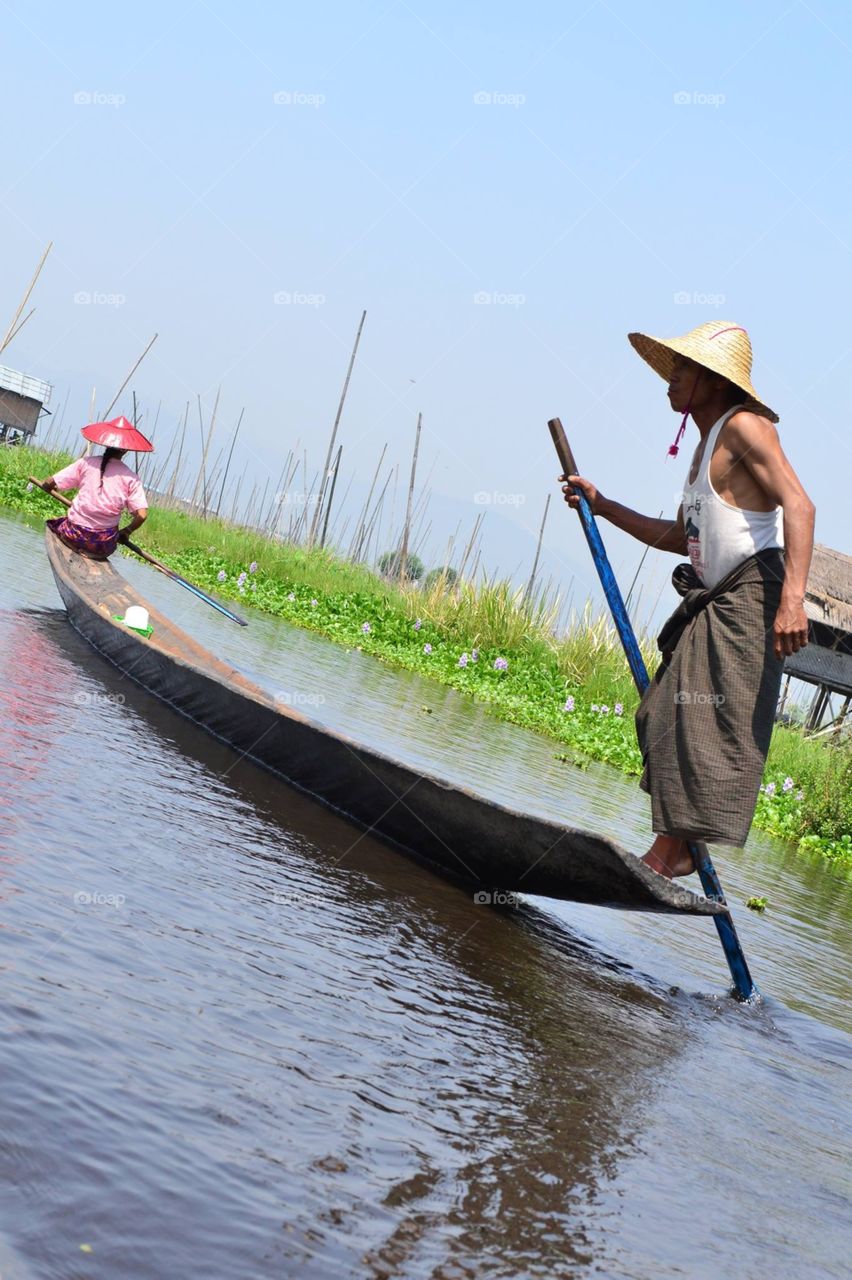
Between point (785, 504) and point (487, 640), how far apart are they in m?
10.9

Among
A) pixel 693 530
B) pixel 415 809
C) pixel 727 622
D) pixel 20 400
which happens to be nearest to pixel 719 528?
pixel 693 530

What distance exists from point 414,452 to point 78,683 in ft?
53.8

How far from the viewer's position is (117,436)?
862cm

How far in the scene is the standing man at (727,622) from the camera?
3.50 meters

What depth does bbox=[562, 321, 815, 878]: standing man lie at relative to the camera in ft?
11.5

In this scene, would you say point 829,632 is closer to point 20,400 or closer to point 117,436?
point 117,436

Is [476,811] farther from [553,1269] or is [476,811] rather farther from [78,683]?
[78,683]

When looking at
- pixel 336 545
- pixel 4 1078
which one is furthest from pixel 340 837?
pixel 336 545

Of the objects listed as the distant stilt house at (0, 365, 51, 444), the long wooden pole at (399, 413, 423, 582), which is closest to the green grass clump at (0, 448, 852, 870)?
the long wooden pole at (399, 413, 423, 582)

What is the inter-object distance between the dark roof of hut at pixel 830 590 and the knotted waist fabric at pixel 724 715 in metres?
13.9

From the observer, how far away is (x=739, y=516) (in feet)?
11.8

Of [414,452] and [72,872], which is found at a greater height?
[414,452]

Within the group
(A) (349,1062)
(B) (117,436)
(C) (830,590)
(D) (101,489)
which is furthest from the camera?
(C) (830,590)

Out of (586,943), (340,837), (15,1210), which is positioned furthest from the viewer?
(340,837)
